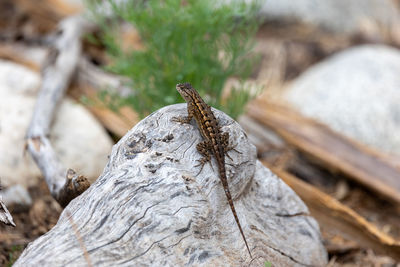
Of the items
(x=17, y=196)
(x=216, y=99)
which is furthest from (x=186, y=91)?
(x=17, y=196)

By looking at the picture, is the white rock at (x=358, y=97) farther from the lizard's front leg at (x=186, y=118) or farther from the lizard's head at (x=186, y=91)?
the lizard's front leg at (x=186, y=118)

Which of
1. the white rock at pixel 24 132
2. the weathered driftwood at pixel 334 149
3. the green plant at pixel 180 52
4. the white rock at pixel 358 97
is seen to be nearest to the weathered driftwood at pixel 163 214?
the green plant at pixel 180 52

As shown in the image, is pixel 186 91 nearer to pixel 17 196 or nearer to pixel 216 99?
pixel 216 99

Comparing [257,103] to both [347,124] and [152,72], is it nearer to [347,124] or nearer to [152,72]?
[347,124]

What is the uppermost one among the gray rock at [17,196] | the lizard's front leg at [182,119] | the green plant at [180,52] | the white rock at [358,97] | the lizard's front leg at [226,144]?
the green plant at [180,52]

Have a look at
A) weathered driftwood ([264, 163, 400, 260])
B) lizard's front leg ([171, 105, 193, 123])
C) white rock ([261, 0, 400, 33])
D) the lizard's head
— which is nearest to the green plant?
→ the lizard's head

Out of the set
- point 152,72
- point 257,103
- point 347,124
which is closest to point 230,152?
point 152,72
